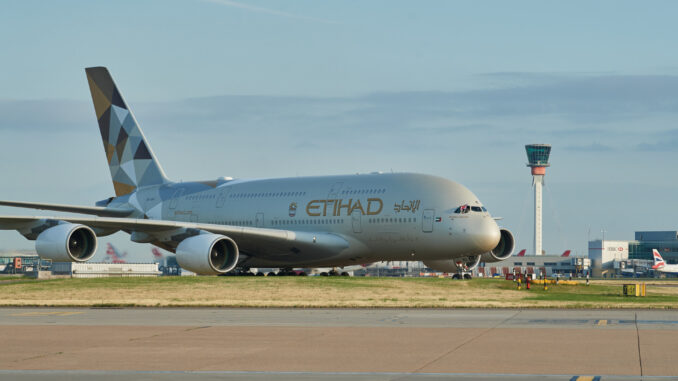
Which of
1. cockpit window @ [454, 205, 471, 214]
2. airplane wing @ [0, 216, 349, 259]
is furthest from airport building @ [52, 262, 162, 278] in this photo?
cockpit window @ [454, 205, 471, 214]

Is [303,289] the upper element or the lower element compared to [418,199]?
lower

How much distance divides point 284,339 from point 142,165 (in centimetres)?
3913

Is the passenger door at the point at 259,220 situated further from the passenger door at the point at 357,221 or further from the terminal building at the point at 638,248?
the terminal building at the point at 638,248

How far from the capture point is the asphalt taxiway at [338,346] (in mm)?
12766

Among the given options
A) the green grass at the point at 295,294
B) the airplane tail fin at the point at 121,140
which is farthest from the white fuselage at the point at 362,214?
the airplane tail fin at the point at 121,140

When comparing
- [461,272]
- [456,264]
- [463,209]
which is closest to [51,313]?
[463,209]

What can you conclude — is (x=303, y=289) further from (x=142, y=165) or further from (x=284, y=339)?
(x=142, y=165)

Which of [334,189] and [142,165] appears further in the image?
[142,165]

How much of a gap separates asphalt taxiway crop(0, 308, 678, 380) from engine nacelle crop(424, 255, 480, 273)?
20727 mm

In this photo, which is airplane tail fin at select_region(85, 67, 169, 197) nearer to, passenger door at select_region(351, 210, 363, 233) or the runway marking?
passenger door at select_region(351, 210, 363, 233)

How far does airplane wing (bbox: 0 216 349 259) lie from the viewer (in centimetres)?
4012

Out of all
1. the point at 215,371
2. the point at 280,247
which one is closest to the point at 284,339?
the point at 215,371

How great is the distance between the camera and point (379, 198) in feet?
143

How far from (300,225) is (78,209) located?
12.0m
